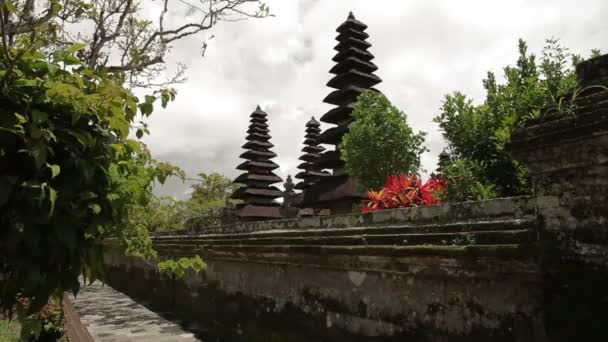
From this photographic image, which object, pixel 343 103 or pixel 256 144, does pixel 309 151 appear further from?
pixel 343 103

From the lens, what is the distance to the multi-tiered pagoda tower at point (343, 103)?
67.5 feet

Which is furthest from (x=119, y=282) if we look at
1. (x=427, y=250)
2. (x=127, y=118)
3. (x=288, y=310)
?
(x=127, y=118)

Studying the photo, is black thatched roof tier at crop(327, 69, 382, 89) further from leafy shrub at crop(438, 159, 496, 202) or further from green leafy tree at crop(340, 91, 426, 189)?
leafy shrub at crop(438, 159, 496, 202)

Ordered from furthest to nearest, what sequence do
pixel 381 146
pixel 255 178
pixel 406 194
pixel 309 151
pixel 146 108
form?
pixel 309 151 < pixel 255 178 < pixel 381 146 < pixel 406 194 < pixel 146 108

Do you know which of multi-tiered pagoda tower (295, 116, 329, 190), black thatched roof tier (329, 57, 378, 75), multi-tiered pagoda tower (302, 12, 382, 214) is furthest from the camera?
multi-tiered pagoda tower (295, 116, 329, 190)

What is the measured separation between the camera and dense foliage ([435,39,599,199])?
5.46 metres

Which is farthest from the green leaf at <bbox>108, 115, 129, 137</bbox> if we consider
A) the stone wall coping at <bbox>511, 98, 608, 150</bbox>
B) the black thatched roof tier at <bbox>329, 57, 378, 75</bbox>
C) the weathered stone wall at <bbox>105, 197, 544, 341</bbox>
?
the black thatched roof tier at <bbox>329, 57, 378, 75</bbox>

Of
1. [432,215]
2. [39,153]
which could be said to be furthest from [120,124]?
[432,215]

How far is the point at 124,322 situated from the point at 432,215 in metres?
7.58

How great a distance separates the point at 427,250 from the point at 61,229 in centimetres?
306

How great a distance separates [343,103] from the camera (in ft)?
75.5

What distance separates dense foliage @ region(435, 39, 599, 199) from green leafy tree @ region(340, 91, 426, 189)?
7548mm

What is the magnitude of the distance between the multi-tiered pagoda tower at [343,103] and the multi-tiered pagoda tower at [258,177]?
9.19m

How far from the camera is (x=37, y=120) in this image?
150 cm
